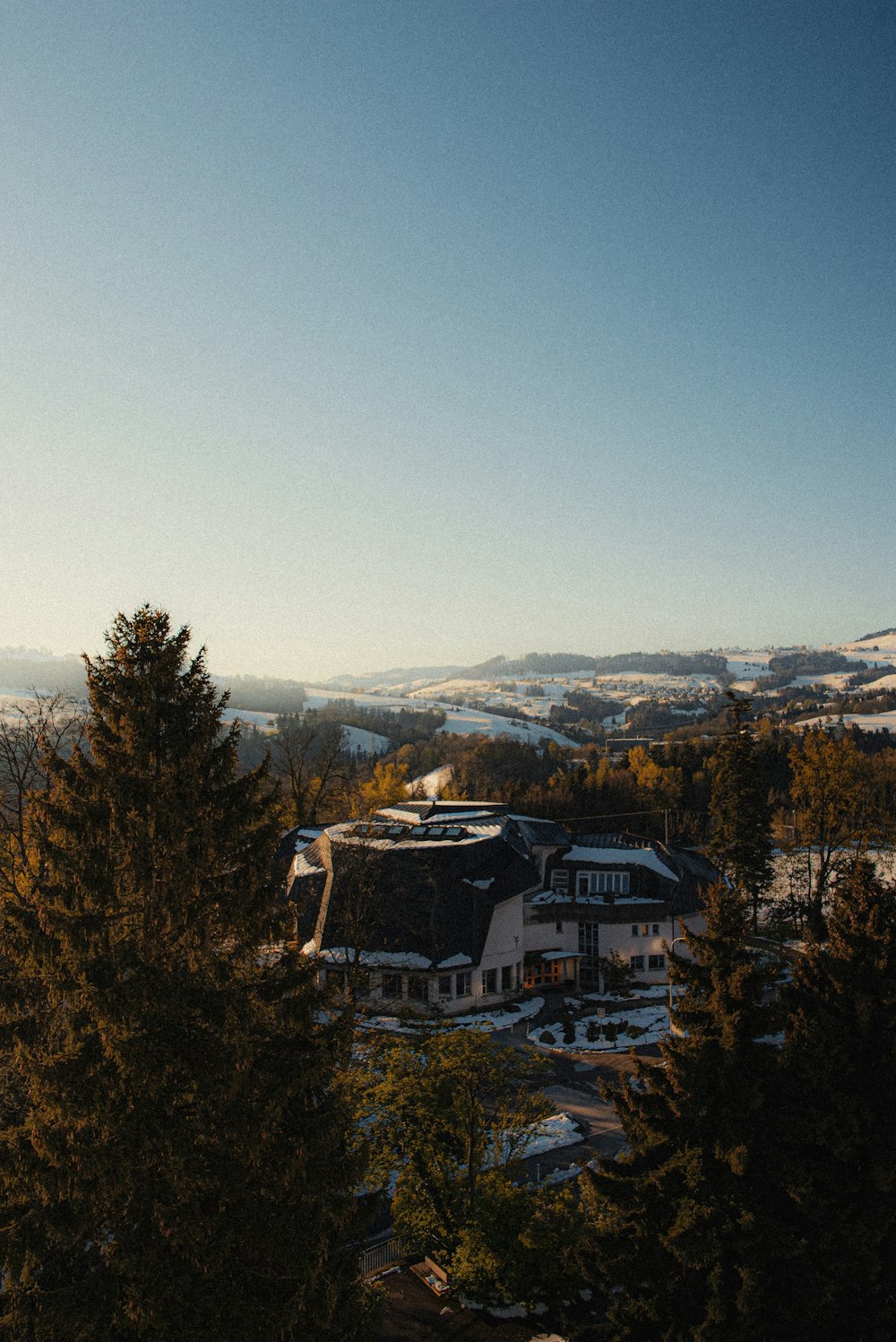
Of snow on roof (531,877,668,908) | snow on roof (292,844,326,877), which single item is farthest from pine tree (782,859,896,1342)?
snow on roof (292,844,326,877)

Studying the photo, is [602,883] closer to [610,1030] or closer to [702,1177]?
[610,1030]

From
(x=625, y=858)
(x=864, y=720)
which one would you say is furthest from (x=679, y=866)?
(x=864, y=720)

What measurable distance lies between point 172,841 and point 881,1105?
13410mm

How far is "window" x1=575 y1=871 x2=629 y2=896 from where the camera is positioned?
140ft

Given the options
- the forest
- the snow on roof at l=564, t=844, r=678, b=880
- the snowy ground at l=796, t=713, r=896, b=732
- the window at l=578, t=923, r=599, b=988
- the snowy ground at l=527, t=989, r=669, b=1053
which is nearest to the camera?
the forest

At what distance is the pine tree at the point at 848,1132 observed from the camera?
44.0 ft

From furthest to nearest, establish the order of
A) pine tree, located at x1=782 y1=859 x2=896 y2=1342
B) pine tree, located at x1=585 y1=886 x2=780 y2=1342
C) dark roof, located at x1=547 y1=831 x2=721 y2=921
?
dark roof, located at x1=547 y1=831 x2=721 y2=921
pine tree, located at x1=782 y1=859 x2=896 y2=1342
pine tree, located at x1=585 y1=886 x2=780 y2=1342

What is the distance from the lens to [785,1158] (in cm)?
1359

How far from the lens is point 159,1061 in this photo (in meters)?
9.84

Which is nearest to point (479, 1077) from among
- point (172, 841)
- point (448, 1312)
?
point (448, 1312)

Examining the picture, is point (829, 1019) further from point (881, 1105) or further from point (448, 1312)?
point (448, 1312)

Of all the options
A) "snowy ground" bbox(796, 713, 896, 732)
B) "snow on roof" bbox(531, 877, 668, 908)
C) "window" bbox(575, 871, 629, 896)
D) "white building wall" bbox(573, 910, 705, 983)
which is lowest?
"white building wall" bbox(573, 910, 705, 983)

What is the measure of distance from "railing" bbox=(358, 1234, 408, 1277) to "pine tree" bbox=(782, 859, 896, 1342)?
912 centimetres

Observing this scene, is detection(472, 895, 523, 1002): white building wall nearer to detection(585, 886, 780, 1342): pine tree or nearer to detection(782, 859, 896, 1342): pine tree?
detection(585, 886, 780, 1342): pine tree
